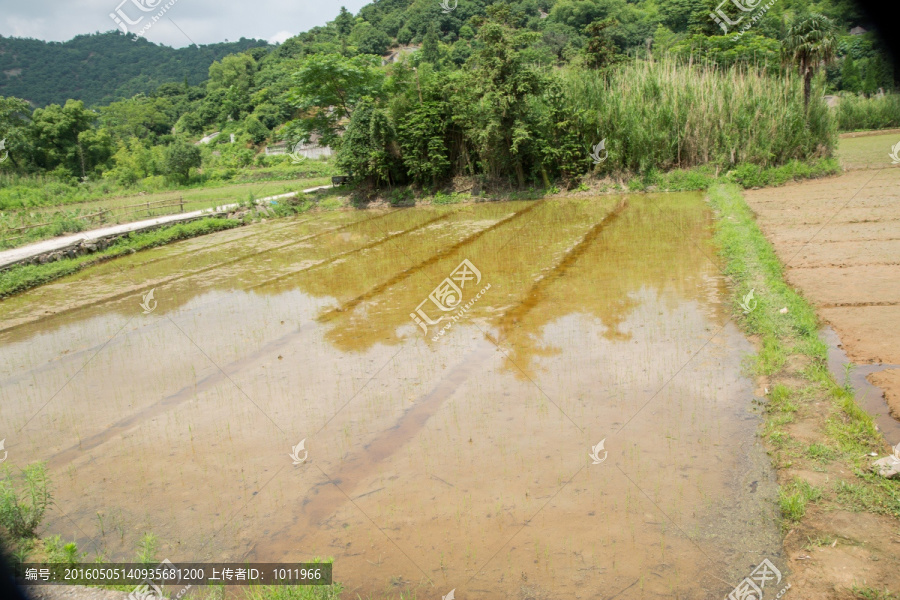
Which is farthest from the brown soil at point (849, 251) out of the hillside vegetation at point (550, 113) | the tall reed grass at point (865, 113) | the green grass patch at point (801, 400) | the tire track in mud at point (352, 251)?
Result: the tall reed grass at point (865, 113)

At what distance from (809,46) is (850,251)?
1165cm

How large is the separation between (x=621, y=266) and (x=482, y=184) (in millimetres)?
9988

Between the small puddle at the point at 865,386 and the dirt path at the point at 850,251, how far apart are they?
0.05 metres

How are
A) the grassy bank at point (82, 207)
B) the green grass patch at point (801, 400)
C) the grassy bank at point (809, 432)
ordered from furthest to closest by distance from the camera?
the grassy bank at point (82, 207), the green grass patch at point (801, 400), the grassy bank at point (809, 432)

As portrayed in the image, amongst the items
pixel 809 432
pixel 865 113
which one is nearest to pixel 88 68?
pixel 865 113

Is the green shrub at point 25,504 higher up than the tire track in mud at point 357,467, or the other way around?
the green shrub at point 25,504

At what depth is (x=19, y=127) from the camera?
27.2 meters

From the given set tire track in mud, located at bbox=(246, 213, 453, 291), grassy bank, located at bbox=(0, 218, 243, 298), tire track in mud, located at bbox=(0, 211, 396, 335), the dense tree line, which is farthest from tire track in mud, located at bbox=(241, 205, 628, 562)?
the dense tree line

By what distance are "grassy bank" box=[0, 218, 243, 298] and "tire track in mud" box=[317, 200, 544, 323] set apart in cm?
662

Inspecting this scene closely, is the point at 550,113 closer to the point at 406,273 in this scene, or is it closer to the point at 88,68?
the point at 406,273

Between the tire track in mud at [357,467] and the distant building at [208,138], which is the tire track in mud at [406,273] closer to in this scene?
the tire track in mud at [357,467]

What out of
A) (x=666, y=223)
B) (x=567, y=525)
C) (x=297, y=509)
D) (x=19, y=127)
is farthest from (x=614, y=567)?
(x=19, y=127)

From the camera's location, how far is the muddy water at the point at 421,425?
3.50 metres

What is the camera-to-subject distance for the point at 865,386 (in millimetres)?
5008
